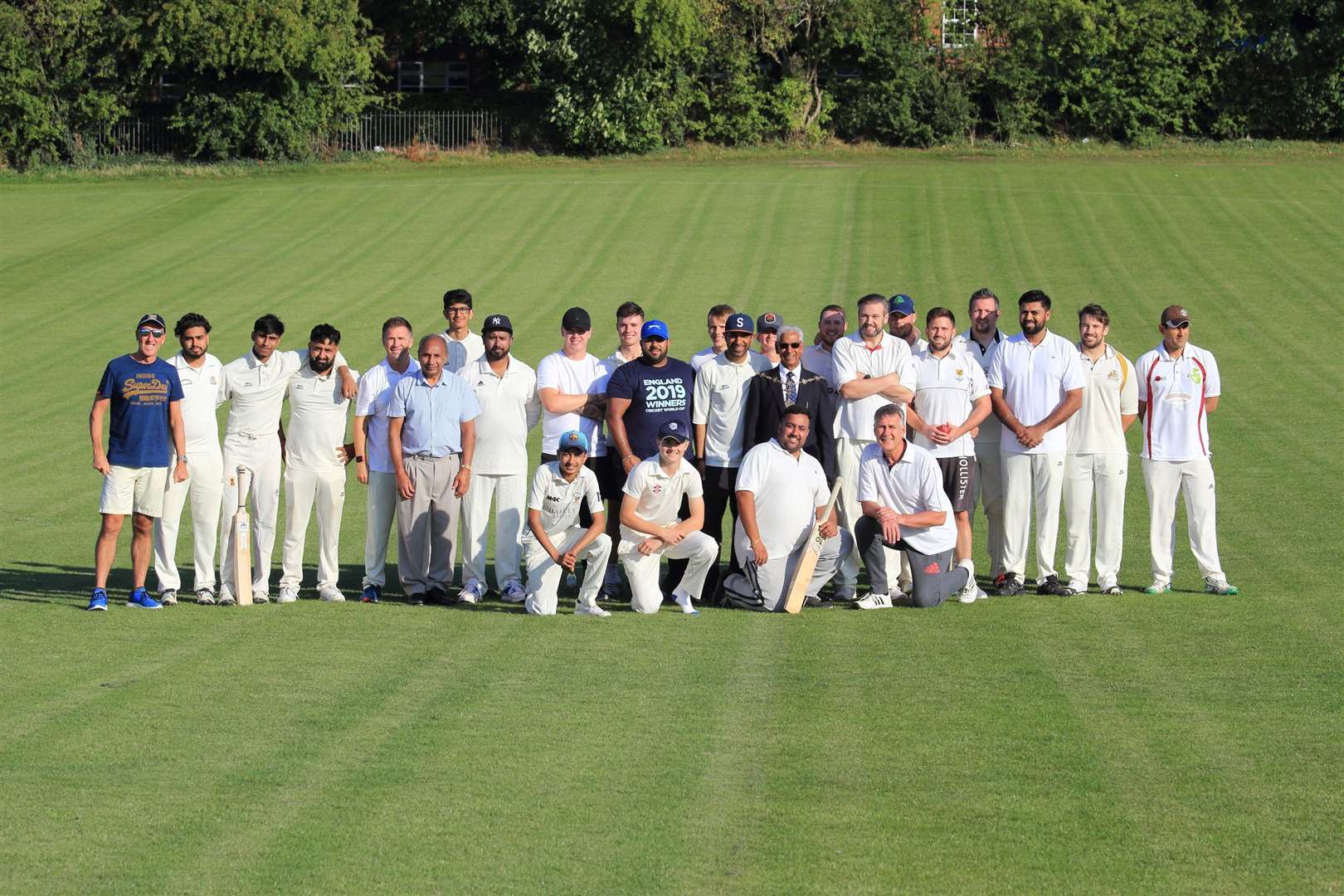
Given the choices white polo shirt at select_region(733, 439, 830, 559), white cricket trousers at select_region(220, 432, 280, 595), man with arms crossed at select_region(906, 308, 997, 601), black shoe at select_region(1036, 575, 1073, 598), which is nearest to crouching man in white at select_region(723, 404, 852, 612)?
white polo shirt at select_region(733, 439, 830, 559)

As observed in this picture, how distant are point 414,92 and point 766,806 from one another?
54.0 meters

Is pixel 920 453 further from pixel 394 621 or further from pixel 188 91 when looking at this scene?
pixel 188 91

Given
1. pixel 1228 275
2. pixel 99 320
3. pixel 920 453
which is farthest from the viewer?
pixel 1228 275

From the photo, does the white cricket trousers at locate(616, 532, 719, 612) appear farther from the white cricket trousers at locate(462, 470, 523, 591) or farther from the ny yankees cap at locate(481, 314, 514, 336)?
the ny yankees cap at locate(481, 314, 514, 336)

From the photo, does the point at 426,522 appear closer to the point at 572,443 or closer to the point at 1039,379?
the point at 572,443

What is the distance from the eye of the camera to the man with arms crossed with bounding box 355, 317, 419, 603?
12461 mm

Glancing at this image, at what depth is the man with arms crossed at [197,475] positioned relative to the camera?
1202cm

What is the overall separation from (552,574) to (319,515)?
2108mm

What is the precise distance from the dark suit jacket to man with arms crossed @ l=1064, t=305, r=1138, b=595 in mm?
1938

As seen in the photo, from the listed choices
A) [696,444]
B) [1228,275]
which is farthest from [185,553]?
[1228,275]

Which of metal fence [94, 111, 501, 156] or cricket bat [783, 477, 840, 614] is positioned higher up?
metal fence [94, 111, 501, 156]

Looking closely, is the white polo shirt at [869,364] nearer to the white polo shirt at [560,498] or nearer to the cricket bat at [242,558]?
the white polo shirt at [560,498]

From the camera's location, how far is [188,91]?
50219mm

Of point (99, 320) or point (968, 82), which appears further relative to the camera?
point (968, 82)
